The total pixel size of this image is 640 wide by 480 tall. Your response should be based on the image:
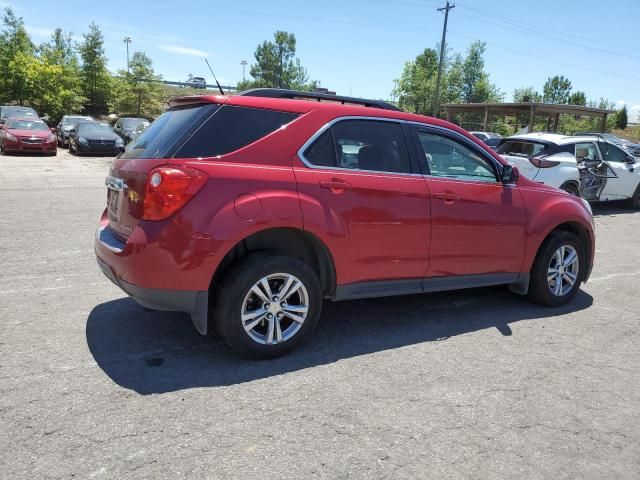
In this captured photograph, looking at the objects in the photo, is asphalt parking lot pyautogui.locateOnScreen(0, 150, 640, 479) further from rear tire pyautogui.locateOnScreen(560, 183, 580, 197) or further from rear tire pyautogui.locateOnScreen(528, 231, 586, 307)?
rear tire pyautogui.locateOnScreen(560, 183, 580, 197)

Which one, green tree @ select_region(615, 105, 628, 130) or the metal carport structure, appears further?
green tree @ select_region(615, 105, 628, 130)

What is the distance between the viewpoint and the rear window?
10773 millimetres

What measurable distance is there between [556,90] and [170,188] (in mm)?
76505

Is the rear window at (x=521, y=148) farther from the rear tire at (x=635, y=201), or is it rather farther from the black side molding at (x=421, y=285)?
the black side molding at (x=421, y=285)

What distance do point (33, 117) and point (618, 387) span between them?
24.8 meters

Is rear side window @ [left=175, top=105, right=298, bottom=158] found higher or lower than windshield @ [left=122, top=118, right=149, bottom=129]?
higher

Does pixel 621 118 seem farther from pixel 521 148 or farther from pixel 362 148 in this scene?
pixel 362 148

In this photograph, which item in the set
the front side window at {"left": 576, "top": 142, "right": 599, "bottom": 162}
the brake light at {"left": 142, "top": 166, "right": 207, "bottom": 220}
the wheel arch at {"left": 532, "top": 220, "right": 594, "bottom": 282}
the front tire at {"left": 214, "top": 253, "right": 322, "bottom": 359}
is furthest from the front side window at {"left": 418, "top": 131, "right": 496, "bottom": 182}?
the front side window at {"left": 576, "top": 142, "right": 599, "bottom": 162}

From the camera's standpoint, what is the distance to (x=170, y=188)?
328 cm

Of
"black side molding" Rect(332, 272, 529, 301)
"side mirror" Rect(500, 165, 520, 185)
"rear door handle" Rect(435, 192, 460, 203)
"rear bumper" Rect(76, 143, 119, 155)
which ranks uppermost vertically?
"side mirror" Rect(500, 165, 520, 185)

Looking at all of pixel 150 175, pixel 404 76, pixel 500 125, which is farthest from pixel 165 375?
pixel 404 76

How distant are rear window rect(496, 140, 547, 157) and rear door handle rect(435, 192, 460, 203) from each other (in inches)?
279

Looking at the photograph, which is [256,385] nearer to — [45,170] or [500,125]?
[45,170]

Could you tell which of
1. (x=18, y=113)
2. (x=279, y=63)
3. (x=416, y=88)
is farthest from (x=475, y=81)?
(x=18, y=113)
